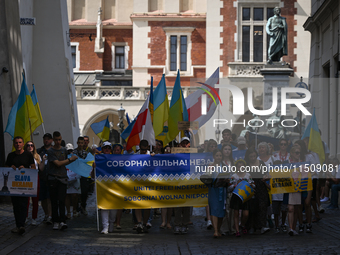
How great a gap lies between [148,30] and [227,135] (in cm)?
3047

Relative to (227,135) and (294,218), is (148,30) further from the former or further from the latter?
(294,218)

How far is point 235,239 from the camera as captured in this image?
30.3ft

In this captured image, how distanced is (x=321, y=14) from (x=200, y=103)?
681cm

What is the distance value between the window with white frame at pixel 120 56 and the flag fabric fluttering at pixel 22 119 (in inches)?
1292

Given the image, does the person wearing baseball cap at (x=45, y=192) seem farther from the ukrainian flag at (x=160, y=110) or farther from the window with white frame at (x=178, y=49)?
the window with white frame at (x=178, y=49)

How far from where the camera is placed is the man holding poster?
31.2ft

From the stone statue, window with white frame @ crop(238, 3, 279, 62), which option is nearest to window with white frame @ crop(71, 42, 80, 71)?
window with white frame @ crop(238, 3, 279, 62)

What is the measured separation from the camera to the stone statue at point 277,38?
23.7m

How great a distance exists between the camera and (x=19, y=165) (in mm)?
9781

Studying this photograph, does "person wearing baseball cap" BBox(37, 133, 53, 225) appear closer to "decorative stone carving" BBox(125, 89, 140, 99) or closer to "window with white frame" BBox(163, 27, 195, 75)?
"decorative stone carving" BBox(125, 89, 140, 99)

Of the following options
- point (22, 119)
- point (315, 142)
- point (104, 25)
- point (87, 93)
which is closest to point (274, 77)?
point (315, 142)

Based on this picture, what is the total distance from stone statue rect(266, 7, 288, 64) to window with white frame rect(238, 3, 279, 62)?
38.3 feet

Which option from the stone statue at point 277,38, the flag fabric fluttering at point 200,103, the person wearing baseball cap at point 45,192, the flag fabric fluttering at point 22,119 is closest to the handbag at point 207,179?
the person wearing baseball cap at point 45,192

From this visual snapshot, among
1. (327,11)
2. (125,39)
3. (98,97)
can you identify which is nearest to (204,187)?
(327,11)
